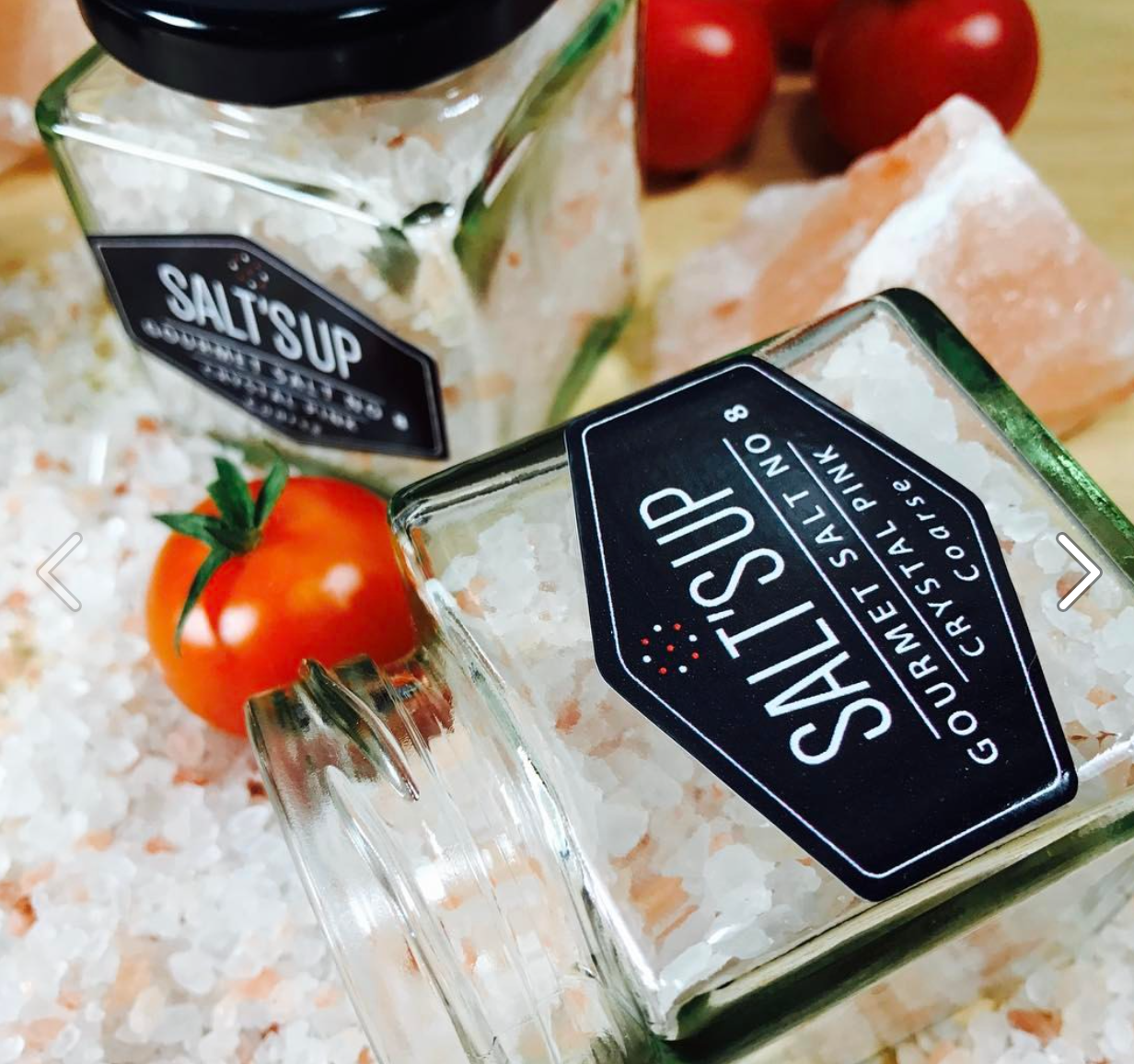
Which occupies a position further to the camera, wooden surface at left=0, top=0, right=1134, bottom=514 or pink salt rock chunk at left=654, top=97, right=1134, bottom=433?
wooden surface at left=0, top=0, right=1134, bottom=514

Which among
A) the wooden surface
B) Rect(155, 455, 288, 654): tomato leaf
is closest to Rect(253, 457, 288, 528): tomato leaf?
Rect(155, 455, 288, 654): tomato leaf

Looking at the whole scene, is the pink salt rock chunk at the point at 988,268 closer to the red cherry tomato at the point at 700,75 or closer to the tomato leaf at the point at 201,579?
the red cherry tomato at the point at 700,75

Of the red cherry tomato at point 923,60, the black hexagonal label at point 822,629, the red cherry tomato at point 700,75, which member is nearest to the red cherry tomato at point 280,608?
the black hexagonal label at point 822,629

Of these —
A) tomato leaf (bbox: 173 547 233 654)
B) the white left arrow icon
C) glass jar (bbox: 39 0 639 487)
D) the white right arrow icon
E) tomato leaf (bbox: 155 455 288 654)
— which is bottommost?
the white left arrow icon

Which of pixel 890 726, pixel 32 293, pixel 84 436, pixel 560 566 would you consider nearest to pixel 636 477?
pixel 560 566

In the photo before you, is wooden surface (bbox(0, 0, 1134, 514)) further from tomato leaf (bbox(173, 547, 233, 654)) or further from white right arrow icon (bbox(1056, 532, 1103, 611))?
white right arrow icon (bbox(1056, 532, 1103, 611))

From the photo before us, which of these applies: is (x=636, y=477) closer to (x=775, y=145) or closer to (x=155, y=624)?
(x=155, y=624)

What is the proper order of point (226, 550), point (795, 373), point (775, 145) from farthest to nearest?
point (775, 145) < point (226, 550) < point (795, 373)
